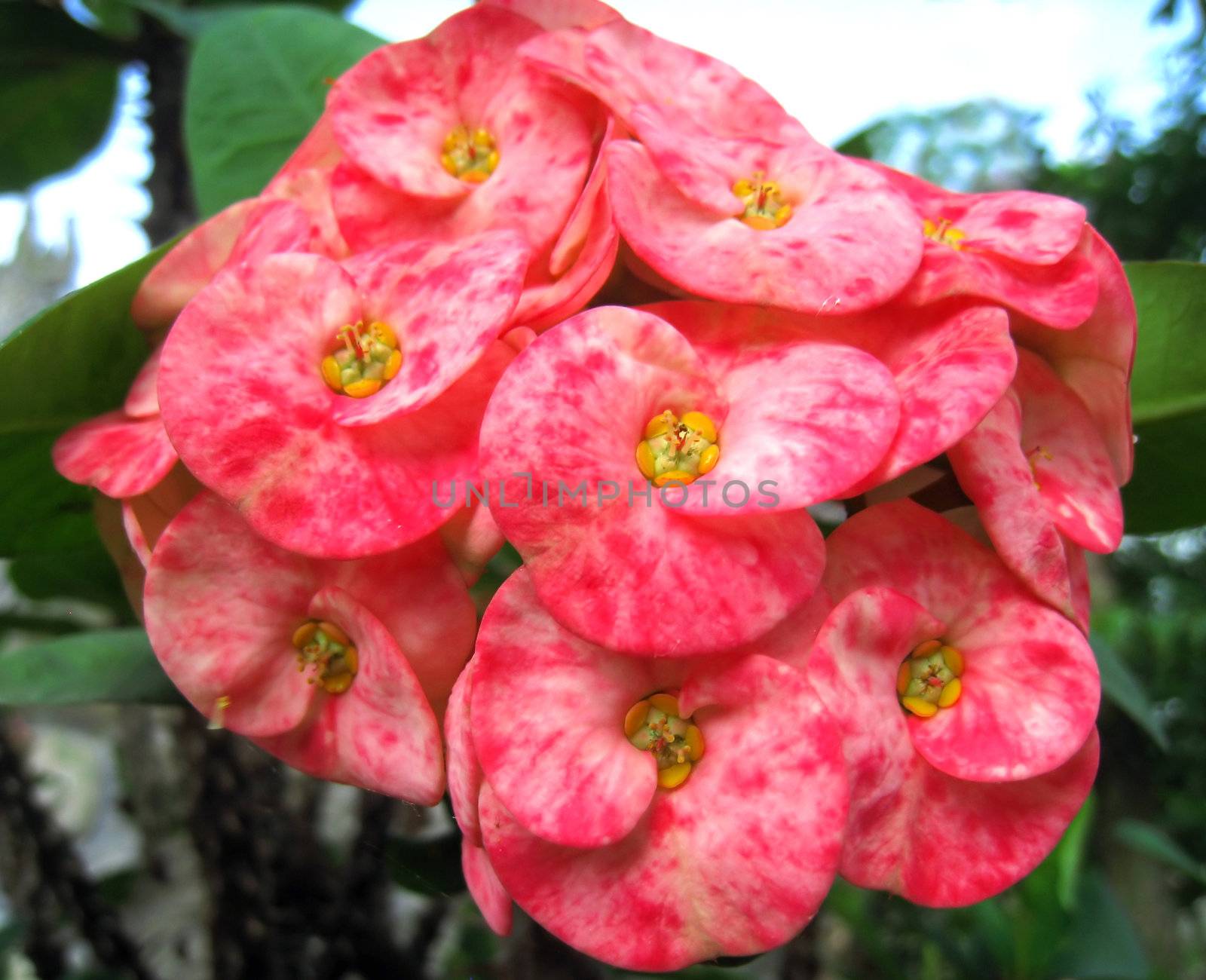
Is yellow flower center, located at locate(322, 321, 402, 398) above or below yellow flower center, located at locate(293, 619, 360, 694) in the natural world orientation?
above

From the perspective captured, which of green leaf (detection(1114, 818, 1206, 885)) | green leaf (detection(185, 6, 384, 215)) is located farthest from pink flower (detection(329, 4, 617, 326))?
green leaf (detection(1114, 818, 1206, 885))

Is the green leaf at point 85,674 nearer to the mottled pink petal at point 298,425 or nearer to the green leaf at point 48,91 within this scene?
the mottled pink petal at point 298,425

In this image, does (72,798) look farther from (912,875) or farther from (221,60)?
(912,875)

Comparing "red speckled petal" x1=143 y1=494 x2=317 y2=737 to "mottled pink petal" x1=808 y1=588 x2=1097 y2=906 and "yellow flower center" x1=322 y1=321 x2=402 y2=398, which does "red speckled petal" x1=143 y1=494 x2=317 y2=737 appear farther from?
"mottled pink petal" x1=808 y1=588 x2=1097 y2=906

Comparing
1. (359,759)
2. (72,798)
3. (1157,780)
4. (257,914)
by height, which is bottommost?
(1157,780)

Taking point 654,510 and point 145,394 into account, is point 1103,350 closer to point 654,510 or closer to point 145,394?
point 654,510

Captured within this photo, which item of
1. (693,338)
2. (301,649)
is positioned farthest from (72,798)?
(693,338)

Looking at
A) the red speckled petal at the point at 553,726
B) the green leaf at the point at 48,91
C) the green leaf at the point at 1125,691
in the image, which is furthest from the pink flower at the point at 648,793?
the green leaf at the point at 48,91
